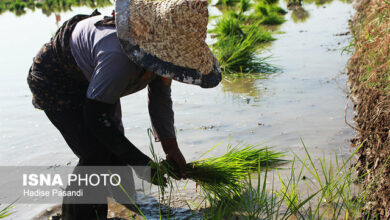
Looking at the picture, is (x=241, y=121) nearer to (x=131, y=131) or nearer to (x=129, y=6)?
(x=131, y=131)

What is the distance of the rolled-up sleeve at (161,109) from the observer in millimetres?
2136

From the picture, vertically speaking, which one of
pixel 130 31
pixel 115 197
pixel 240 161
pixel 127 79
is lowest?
pixel 115 197

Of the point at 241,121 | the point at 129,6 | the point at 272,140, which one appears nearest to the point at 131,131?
the point at 241,121

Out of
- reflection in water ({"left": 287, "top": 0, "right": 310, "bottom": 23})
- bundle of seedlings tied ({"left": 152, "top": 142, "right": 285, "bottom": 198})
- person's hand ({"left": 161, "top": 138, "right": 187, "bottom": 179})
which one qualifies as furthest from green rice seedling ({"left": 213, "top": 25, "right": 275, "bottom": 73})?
reflection in water ({"left": 287, "top": 0, "right": 310, "bottom": 23})

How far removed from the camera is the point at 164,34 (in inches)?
68.7

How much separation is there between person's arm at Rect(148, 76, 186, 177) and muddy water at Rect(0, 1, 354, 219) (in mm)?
412

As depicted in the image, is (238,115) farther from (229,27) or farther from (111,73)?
(229,27)

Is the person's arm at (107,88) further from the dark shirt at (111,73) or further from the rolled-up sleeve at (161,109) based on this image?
the rolled-up sleeve at (161,109)

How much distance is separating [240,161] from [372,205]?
653mm

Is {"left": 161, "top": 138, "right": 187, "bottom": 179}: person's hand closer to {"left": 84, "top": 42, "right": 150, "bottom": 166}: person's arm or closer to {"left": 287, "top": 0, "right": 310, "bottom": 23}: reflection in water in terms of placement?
{"left": 84, "top": 42, "right": 150, "bottom": 166}: person's arm

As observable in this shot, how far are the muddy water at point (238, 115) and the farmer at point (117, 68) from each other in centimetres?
61

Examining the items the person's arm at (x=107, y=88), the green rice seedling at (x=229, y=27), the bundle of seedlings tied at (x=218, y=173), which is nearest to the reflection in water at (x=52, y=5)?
the green rice seedling at (x=229, y=27)

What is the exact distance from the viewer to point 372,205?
2012 mm

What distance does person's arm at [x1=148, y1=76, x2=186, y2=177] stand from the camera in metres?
2.11
